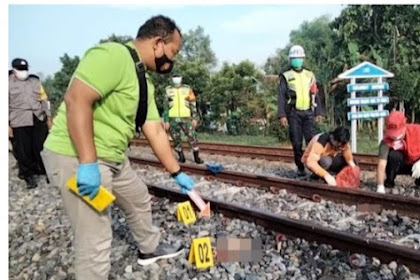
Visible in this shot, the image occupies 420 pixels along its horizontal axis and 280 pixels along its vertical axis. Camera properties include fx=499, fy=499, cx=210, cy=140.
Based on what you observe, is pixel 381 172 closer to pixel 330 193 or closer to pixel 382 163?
pixel 382 163

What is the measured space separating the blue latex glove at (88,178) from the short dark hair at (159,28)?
73 cm

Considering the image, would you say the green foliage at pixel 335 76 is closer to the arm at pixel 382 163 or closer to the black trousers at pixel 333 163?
the black trousers at pixel 333 163

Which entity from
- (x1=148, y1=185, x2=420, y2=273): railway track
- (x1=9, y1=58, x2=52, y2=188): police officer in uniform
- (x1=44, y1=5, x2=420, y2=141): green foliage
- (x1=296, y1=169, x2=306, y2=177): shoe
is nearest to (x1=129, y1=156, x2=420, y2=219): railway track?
(x1=296, y1=169, x2=306, y2=177): shoe

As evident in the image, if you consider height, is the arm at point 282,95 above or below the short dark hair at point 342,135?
above

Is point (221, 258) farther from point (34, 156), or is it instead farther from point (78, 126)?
point (34, 156)

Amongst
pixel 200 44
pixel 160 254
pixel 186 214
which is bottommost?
pixel 160 254

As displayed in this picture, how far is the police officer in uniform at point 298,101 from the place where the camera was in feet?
21.4

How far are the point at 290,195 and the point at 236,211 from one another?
110cm

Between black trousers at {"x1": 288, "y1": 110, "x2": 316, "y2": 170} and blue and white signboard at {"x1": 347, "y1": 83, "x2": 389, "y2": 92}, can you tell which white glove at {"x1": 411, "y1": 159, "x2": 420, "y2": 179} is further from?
blue and white signboard at {"x1": 347, "y1": 83, "x2": 389, "y2": 92}

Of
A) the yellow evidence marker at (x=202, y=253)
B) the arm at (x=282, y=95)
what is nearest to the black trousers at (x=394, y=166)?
the arm at (x=282, y=95)

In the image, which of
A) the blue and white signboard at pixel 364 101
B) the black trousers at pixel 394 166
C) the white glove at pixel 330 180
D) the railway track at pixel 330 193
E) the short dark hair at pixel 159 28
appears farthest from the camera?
the blue and white signboard at pixel 364 101

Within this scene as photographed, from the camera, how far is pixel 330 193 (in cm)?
493

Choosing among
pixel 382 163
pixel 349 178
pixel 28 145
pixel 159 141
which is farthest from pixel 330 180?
pixel 28 145

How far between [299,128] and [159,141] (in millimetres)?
3802
